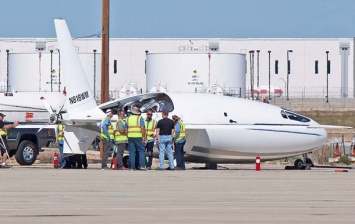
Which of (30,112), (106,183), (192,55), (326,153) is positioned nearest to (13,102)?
(30,112)

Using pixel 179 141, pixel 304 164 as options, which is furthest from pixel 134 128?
pixel 304 164

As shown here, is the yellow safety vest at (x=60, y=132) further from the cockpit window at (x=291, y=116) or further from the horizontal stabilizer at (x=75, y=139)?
the cockpit window at (x=291, y=116)

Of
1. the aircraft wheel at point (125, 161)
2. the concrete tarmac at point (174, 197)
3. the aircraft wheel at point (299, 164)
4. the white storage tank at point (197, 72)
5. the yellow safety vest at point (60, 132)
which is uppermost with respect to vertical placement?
the white storage tank at point (197, 72)

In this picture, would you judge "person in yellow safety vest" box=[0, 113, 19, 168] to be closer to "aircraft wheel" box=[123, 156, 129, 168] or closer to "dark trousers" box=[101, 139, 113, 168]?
"dark trousers" box=[101, 139, 113, 168]

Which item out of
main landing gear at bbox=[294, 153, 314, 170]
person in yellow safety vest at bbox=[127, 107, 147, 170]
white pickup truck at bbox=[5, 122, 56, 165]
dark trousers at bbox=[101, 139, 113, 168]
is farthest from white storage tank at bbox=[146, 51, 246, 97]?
person in yellow safety vest at bbox=[127, 107, 147, 170]

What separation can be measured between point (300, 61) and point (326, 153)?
74.0m

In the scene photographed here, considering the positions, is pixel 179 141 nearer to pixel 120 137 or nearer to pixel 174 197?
pixel 120 137

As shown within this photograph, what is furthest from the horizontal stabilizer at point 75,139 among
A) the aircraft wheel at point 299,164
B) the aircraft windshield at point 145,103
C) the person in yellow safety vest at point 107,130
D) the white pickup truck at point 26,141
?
the aircraft wheel at point 299,164

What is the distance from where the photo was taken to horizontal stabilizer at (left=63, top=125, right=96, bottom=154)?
30.3m

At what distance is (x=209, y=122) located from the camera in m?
31.0

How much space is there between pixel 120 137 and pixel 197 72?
5811cm

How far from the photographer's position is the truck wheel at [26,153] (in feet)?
117

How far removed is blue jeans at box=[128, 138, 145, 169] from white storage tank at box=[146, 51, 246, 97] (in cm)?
5586

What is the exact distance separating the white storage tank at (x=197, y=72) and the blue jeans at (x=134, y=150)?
55859 mm
